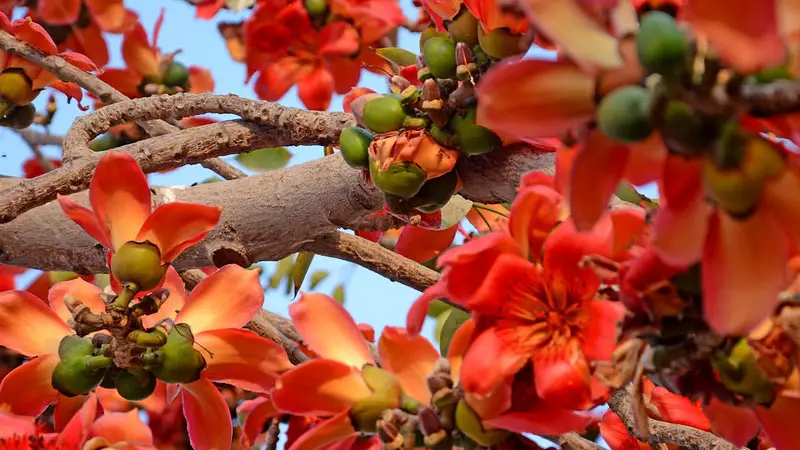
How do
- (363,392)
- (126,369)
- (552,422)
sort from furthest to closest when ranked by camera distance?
(126,369) → (363,392) → (552,422)

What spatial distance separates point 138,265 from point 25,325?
15 centimetres

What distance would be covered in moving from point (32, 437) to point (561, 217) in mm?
560

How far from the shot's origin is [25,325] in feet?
2.93

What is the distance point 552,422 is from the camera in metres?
0.61

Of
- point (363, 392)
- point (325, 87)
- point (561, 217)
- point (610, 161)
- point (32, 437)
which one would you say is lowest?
point (325, 87)

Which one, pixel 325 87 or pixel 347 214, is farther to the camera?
pixel 325 87

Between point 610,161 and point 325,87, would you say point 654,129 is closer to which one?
point 610,161

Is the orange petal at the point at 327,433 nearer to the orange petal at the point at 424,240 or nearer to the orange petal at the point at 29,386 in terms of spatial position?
the orange petal at the point at 29,386

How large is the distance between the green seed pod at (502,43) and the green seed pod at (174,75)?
1.28 meters

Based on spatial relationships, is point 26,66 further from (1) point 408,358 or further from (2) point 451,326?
(1) point 408,358

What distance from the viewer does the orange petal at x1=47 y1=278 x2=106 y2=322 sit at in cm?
100

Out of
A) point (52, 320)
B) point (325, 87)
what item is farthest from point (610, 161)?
point (325, 87)

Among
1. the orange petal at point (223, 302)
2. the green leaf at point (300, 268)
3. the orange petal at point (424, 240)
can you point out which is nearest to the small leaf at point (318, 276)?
the green leaf at point (300, 268)

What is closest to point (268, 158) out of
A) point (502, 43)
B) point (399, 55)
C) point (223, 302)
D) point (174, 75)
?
point (174, 75)
